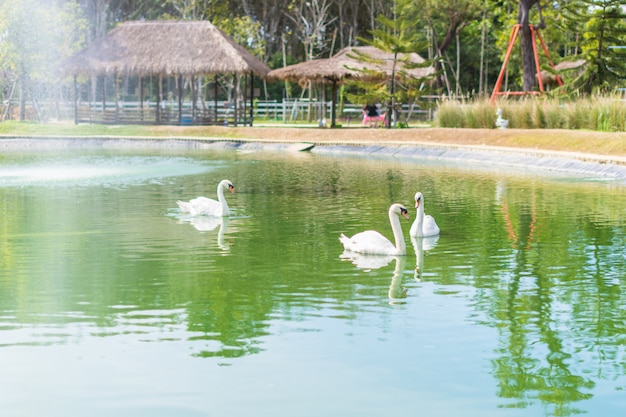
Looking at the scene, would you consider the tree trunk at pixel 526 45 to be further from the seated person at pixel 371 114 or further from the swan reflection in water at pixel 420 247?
the swan reflection in water at pixel 420 247

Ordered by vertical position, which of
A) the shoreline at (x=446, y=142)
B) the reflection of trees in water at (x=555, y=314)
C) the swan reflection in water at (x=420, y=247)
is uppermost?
the shoreline at (x=446, y=142)

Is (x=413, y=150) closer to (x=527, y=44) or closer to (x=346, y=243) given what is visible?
(x=527, y=44)

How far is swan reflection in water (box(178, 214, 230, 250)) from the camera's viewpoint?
44.7 ft

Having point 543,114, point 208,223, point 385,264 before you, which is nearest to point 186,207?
point 208,223

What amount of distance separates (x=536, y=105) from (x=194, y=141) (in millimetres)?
11578

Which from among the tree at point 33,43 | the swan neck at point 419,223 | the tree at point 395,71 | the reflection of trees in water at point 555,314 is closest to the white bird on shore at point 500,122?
the tree at point 395,71

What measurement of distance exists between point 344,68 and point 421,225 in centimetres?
2831

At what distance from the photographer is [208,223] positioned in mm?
14555

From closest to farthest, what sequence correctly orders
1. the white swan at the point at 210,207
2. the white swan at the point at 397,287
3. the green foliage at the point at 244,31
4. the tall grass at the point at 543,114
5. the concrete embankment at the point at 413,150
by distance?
the white swan at the point at 397,287 → the white swan at the point at 210,207 → the concrete embankment at the point at 413,150 → the tall grass at the point at 543,114 → the green foliage at the point at 244,31

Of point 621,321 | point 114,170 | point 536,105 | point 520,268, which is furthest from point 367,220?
point 536,105

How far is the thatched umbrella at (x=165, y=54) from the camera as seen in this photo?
134 feet

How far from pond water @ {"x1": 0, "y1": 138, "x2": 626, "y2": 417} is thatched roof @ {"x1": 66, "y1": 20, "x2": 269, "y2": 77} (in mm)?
23978

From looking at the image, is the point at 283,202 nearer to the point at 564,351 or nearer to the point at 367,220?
the point at 367,220

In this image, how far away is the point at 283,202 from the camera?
17.2 m
